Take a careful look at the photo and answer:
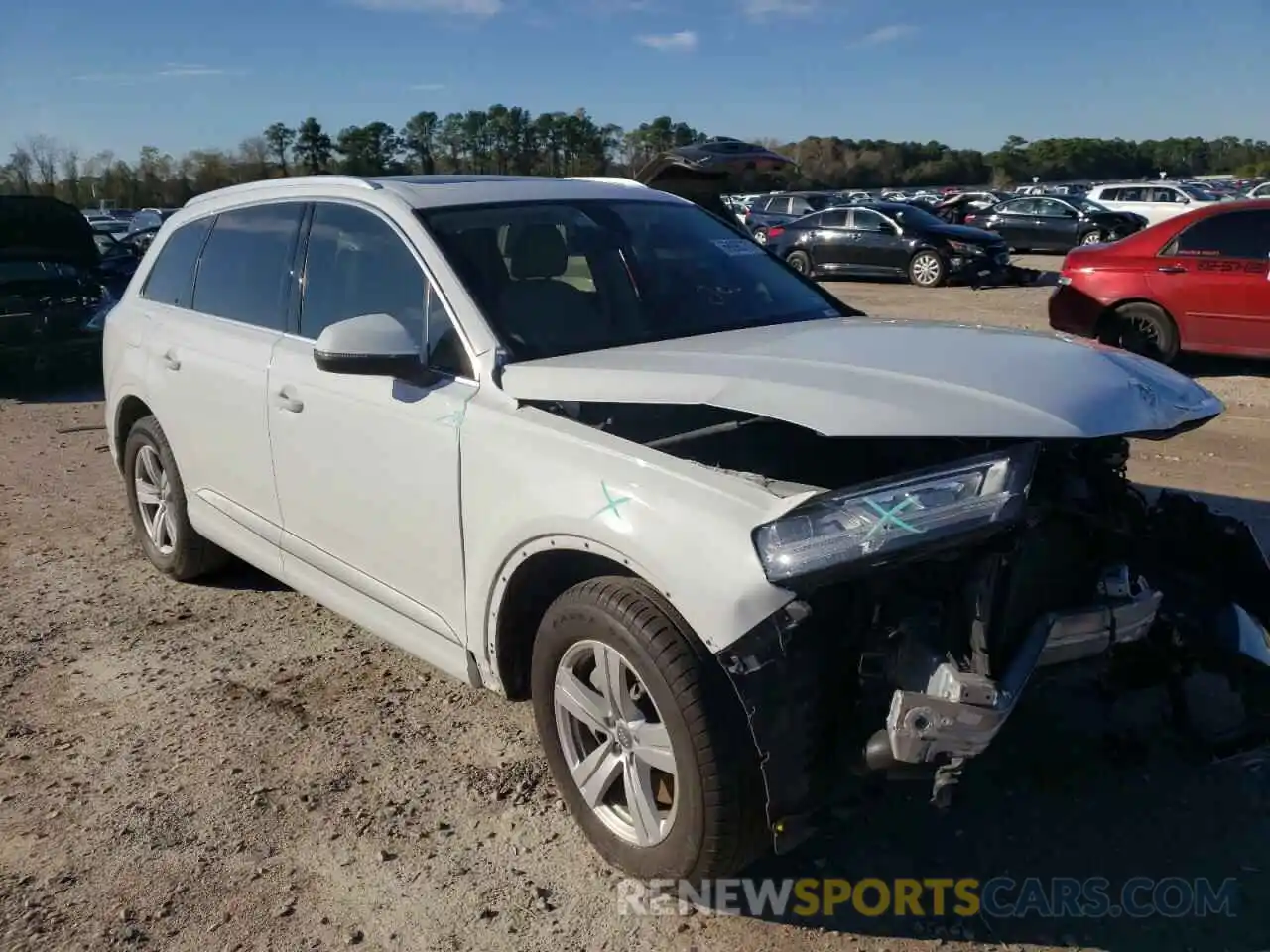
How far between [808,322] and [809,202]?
27.8 m

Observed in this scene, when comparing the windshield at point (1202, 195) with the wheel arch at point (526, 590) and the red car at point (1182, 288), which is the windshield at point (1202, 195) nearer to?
the red car at point (1182, 288)

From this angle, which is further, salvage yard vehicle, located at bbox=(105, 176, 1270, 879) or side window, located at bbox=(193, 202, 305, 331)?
side window, located at bbox=(193, 202, 305, 331)

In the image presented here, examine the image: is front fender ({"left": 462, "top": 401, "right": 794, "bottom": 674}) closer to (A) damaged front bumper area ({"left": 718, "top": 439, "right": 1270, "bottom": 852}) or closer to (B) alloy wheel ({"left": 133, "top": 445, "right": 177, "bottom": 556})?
(A) damaged front bumper area ({"left": 718, "top": 439, "right": 1270, "bottom": 852})

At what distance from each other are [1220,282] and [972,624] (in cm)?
890

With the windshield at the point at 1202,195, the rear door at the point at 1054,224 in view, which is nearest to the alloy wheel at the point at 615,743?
the rear door at the point at 1054,224

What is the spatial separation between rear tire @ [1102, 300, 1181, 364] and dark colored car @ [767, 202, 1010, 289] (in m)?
10.0

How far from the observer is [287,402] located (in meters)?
3.91

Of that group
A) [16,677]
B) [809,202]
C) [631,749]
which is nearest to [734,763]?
[631,749]

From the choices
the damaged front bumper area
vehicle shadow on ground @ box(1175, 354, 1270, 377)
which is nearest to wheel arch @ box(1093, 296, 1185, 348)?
vehicle shadow on ground @ box(1175, 354, 1270, 377)

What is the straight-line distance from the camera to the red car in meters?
9.73

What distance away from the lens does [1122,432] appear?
98.7 inches

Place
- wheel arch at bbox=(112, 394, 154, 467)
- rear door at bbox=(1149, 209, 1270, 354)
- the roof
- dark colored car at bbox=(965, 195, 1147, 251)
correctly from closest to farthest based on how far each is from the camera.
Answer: the roof
wheel arch at bbox=(112, 394, 154, 467)
rear door at bbox=(1149, 209, 1270, 354)
dark colored car at bbox=(965, 195, 1147, 251)

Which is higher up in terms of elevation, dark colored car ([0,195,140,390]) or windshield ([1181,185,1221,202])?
windshield ([1181,185,1221,202])

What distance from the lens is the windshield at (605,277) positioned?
3479mm
